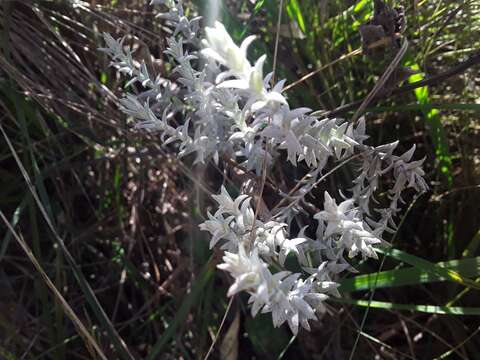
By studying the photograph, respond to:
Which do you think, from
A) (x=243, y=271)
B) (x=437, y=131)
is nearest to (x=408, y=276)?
(x=437, y=131)

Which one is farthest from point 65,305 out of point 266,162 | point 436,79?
point 436,79

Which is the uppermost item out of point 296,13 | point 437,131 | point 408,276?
point 296,13

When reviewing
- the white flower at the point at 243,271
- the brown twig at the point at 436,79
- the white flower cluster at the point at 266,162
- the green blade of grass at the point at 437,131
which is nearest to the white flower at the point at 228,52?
the white flower cluster at the point at 266,162

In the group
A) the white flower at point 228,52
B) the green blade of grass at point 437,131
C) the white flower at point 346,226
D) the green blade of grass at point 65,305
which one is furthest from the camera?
the green blade of grass at point 437,131

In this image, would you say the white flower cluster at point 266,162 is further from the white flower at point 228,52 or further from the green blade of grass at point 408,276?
the green blade of grass at point 408,276

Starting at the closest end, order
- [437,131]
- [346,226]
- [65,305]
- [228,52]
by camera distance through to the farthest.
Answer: [228,52] → [346,226] → [65,305] → [437,131]

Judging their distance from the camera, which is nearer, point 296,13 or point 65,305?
point 65,305

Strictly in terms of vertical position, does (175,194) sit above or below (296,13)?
below

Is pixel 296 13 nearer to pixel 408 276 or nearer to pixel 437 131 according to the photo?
pixel 437 131

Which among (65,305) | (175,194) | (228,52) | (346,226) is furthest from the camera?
(175,194)

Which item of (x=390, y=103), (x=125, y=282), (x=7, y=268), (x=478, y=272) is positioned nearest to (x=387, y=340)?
(x=478, y=272)
